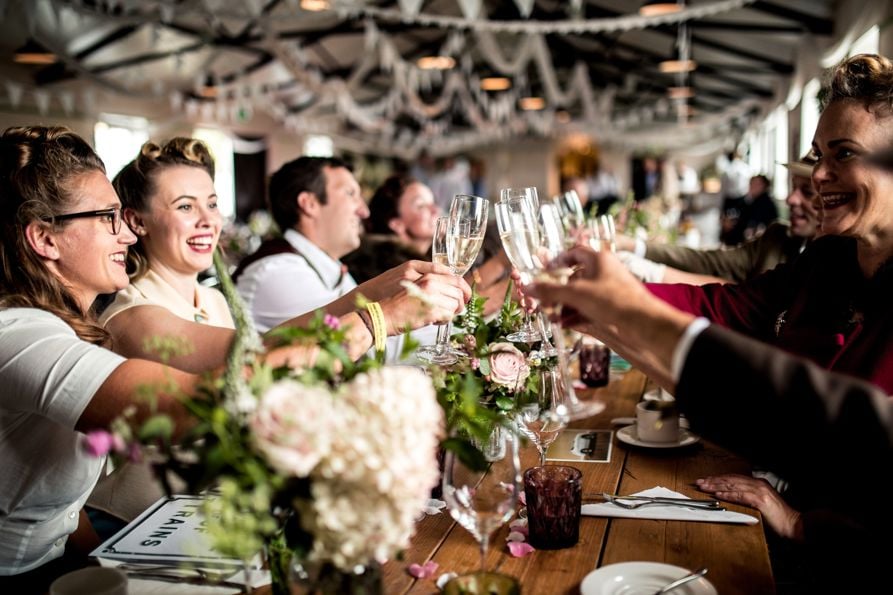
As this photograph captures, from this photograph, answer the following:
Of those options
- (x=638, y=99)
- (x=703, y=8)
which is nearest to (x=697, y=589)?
(x=703, y=8)

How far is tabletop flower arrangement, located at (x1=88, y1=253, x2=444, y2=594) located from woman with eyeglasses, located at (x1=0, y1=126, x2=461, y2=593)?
48 cm

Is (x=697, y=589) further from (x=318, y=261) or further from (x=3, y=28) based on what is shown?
(x=3, y=28)

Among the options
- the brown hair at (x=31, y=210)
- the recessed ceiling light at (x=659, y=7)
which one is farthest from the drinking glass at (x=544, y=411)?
the recessed ceiling light at (x=659, y=7)

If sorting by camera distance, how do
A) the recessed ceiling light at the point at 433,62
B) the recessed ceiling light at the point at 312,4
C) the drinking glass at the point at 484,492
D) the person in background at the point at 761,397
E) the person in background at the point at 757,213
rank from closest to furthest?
the person in background at the point at 761,397
the drinking glass at the point at 484,492
the recessed ceiling light at the point at 312,4
the person in background at the point at 757,213
the recessed ceiling light at the point at 433,62

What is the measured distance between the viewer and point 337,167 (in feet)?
10.9

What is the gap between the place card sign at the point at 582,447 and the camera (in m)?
1.81

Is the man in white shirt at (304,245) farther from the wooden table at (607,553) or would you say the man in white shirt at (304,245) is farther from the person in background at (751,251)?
the wooden table at (607,553)

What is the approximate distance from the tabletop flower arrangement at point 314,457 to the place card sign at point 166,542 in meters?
0.38

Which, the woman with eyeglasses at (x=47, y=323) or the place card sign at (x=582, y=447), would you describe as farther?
the place card sign at (x=582, y=447)

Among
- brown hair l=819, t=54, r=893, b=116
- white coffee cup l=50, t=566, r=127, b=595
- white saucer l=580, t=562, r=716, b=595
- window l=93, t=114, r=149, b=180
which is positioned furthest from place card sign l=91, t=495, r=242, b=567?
window l=93, t=114, r=149, b=180

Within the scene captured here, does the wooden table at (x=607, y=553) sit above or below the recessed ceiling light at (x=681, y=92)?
below

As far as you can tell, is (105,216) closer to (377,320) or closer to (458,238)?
(377,320)

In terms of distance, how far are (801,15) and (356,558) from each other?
1029cm

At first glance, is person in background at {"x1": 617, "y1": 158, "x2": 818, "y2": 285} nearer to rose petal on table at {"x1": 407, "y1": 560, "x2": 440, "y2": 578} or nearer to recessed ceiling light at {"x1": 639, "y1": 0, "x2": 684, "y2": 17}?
rose petal on table at {"x1": 407, "y1": 560, "x2": 440, "y2": 578}
